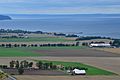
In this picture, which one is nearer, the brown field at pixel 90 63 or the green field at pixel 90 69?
the brown field at pixel 90 63

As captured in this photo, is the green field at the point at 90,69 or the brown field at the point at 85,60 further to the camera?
the green field at the point at 90,69

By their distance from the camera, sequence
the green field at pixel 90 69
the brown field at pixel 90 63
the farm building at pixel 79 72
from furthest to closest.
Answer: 1. the green field at pixel 90 69
2. the farm building at pixel 79 72
3. the brown field at pixel 90 63

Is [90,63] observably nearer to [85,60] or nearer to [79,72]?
[85,60]

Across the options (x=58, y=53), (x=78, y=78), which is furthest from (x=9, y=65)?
(x=58, y=53)

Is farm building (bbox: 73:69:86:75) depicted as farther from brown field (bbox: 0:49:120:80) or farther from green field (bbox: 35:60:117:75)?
brown field (bbox: 0:49:120:80)

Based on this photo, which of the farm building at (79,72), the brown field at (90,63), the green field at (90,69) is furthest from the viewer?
the green field at (90,69)

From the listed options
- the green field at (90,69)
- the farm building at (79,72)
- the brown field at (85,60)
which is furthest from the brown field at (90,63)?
the farm building at (79,72)

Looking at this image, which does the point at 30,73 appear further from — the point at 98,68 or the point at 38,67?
the point at 98,68

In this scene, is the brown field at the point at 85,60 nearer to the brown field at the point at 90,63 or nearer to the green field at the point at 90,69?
the brown field at the point at 90,63

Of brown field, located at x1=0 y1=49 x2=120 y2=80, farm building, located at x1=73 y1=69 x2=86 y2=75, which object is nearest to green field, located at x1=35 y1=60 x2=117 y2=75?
farm building, located at x1=73 y1=69 x2=86 y2=75

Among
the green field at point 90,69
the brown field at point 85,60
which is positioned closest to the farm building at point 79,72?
the green field at point 90,69

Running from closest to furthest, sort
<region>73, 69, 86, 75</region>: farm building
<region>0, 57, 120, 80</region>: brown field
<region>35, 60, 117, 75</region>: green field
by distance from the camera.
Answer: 1. <region>0, 57, 120, 80</region>: brown field
2. <region>73, 69, 86, 75</region>: farm building
3. <region>35, 60, 117, 75</region>: green field

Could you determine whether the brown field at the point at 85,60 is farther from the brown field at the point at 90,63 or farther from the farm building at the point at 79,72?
the farm building at the point at 79,72
